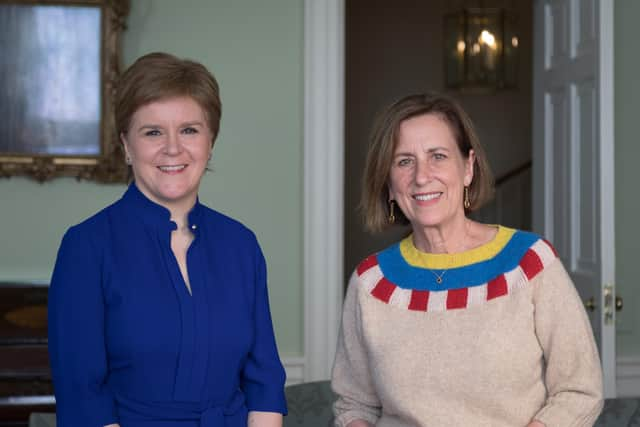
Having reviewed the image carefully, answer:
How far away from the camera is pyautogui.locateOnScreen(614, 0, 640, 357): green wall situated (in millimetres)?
4195

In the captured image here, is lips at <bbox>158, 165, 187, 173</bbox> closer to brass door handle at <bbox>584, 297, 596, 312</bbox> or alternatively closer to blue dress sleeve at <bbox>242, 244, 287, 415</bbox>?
blue dress sleeve at <bbox>242, 244, 287, 415</bbox>

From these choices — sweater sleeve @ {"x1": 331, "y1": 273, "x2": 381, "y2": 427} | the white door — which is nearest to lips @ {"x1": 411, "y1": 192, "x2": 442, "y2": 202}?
sweater sleeve @ {"x1": 331, "y1": 273, "x2": 381, "y2": 427}

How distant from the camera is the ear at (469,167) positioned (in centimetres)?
198

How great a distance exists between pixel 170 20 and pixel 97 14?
32 centimetres

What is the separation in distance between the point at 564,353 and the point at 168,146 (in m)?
0.88

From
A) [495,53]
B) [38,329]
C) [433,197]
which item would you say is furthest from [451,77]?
[433,197]

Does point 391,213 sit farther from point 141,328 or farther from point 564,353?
point 141,328

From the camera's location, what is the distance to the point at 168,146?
164 cm

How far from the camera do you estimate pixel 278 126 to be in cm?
400

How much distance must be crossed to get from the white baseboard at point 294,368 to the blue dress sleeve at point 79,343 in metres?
2.43

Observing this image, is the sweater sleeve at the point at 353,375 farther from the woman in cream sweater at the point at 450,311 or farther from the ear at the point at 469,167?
the ear at the point at 469,167

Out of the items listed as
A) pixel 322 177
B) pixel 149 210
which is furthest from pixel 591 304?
pixel 149 210

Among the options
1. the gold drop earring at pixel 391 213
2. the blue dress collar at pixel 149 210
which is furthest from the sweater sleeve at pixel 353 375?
the blue dress collar at pixel 149 210

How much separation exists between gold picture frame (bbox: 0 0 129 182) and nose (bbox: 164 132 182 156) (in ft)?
7.55
